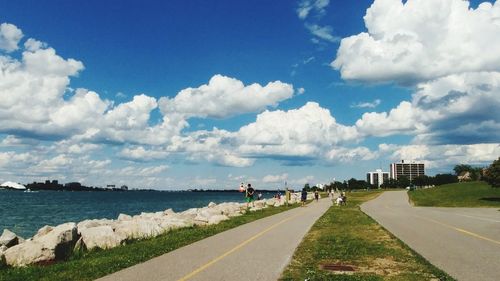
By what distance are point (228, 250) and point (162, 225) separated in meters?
9.87

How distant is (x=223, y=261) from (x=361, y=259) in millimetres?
3967

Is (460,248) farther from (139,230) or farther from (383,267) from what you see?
(139,230)

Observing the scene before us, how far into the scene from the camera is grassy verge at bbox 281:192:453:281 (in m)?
11.0

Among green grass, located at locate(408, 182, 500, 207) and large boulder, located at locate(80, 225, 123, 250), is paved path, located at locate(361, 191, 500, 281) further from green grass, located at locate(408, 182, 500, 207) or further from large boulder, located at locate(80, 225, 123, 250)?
green grass, located at locate(408, 182, 500, 207)

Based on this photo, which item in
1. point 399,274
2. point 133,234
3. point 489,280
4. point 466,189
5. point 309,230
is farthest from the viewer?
point 466,189

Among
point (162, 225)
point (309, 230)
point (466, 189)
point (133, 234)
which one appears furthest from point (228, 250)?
point (466, 189)

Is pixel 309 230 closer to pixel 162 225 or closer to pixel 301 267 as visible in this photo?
pixel 162 225

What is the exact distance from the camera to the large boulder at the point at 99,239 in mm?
17312

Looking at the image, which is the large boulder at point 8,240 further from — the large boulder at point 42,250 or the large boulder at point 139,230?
the large boulder at point 139,230

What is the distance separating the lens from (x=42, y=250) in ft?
48.2

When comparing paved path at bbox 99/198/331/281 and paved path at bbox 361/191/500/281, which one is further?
paved path at bbox 361/191/500/281

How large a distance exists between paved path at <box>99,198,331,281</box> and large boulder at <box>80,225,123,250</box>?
3.10 meters

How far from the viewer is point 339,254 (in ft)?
47.5

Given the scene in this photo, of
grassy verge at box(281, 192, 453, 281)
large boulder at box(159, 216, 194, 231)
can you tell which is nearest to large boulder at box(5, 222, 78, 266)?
grassy verge at box(281, 192, 453, 281)
